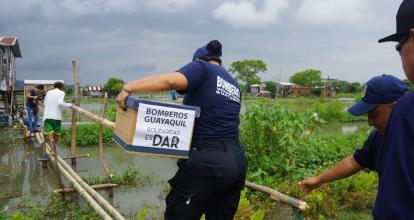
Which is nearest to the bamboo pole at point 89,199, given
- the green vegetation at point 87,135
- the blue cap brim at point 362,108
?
the blue cap brim at point 362,108

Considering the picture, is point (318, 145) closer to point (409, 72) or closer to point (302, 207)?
point (302, 207)

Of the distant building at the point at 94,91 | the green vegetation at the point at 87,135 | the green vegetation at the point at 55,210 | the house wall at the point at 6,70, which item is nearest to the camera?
the green vegetation at the point at 55,210

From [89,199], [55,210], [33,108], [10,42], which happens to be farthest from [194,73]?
[10,42]

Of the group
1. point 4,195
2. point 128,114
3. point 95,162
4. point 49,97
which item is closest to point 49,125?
point 49,97

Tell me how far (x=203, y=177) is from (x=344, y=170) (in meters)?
0.87

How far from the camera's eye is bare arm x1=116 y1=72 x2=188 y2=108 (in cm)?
236

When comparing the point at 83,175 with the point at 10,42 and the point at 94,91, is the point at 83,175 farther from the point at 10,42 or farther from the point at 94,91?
the point at 94,91

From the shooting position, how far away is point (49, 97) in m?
8.23

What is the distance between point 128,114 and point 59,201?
3934 mm

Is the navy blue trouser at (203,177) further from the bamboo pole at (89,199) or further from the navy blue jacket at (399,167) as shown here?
the bamboo pole at (89,199)

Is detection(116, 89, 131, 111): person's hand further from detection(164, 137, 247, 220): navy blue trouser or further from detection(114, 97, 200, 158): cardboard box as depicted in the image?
detection(164, 137, 247, 220): navy blue trouser

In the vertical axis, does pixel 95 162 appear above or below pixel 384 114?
below

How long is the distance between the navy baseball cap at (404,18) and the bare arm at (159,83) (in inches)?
55.1

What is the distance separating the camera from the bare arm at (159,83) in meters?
2.36
